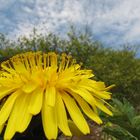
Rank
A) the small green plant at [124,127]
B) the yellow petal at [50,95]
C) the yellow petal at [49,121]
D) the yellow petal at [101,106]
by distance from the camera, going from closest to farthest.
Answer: the yellow petal at [49,121], the yellow petal at [50,95], the yellow petal at [101,106], the small green plant at [124,127]

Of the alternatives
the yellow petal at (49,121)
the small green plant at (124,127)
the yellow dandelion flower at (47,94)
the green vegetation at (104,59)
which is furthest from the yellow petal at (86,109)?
the green vegetation at (104,59)

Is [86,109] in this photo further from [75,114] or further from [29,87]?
[29,87]

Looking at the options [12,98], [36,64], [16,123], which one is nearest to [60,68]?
[36,64]

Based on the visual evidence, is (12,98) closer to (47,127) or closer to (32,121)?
(32,121)

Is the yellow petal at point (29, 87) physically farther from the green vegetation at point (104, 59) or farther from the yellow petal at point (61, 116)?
the green vegetation at point (104, 59)

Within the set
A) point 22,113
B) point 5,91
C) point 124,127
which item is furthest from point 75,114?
point 124,127

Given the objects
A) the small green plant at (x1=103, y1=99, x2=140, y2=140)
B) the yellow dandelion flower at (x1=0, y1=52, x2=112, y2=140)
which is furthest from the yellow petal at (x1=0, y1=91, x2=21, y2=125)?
the small green plant at (x1=103, y1=99, x2=140, y2=140)
